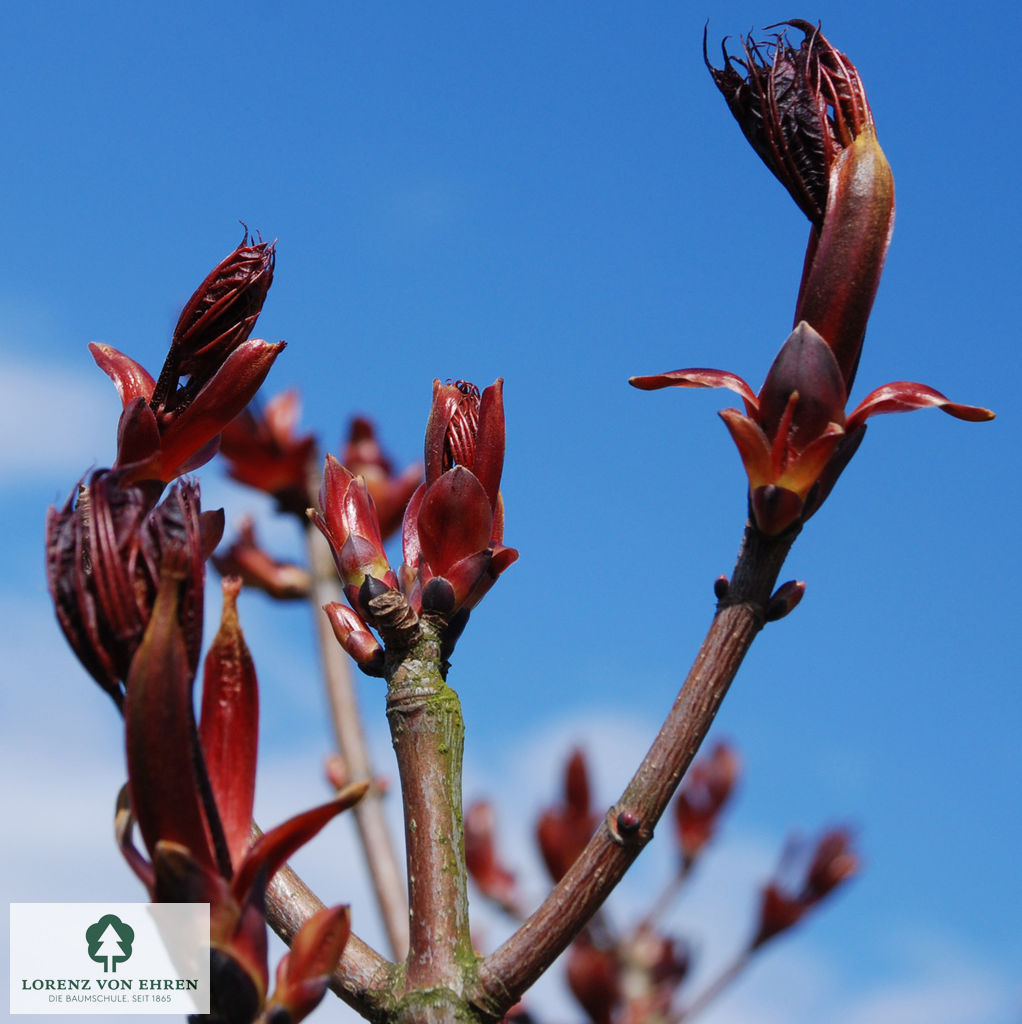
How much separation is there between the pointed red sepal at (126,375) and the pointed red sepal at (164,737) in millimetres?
450

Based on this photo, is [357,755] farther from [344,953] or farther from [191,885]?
[191,885]

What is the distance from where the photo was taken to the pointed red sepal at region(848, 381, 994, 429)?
1111 mm

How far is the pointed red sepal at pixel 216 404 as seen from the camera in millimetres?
1180

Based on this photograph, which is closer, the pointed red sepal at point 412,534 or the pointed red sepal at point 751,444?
the pointed red sepal at point 751,444

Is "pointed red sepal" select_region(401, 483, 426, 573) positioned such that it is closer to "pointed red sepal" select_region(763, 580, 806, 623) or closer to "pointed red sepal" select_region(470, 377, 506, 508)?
"pointed red sepal" select_region(470, 377, 506, 508)

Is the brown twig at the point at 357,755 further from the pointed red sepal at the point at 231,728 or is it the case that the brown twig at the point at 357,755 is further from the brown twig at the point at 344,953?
the pointed red sepal at the point at 231,728

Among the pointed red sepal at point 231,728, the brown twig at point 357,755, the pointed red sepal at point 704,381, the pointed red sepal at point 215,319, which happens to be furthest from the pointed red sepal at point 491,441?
the brown twig at point 357,755

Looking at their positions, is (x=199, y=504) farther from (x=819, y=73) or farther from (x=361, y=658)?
(x=819, y=73)

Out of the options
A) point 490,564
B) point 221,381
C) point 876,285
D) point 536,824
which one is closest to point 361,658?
point 490,564

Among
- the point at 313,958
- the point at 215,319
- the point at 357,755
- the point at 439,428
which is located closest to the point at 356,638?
the point at 439,428

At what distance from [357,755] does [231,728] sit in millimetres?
2320

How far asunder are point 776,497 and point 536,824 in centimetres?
239

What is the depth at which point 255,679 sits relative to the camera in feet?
2.93

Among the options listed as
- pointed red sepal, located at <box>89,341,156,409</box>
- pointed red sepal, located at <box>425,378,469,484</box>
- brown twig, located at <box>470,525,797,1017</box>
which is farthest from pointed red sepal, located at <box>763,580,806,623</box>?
pointed red sepal, located at <box>89,341,156,409</box>
